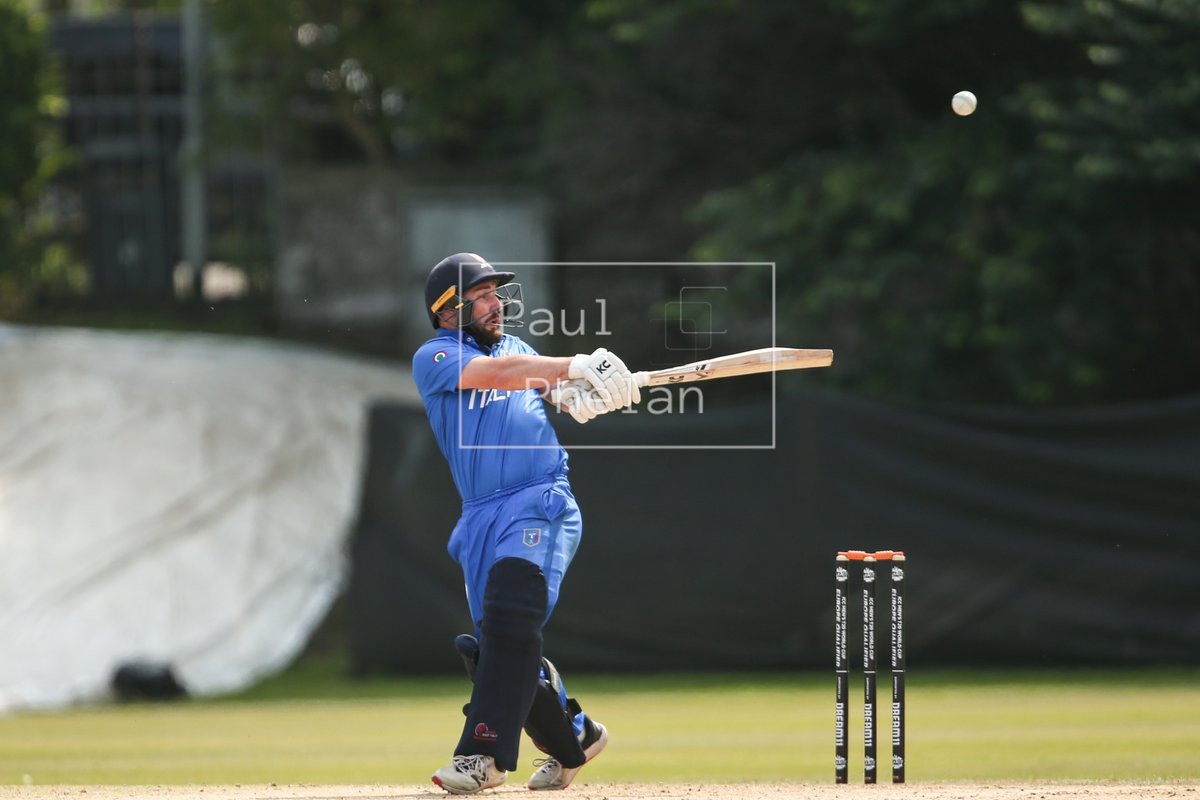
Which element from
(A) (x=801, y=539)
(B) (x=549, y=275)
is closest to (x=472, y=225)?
(B) (x=549, y=275)

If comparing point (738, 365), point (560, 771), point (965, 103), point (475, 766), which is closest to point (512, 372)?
point (738, 365)

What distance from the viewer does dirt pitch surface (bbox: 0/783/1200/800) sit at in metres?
5.67

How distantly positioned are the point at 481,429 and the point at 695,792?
5.11 ft

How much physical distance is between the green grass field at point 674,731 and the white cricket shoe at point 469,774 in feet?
6.68

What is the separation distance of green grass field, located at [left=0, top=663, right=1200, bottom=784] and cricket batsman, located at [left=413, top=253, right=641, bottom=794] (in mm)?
1981

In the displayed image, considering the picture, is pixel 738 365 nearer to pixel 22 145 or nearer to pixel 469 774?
pixel 469 774

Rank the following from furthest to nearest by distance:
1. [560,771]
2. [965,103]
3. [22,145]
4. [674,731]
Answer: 1. [22,145]
2. [674,731]
3. [965,103]
4. [560,771]

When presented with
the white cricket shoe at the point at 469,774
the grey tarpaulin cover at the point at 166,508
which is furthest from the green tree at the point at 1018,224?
the white cricket shoe at the point at 469,774

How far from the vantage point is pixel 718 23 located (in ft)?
54.1

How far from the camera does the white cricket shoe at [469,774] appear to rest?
550 centimetres

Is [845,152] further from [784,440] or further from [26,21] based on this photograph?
[26,21]

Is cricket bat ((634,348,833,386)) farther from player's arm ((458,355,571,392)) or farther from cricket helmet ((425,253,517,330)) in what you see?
cricket helmet ((425,253,517,330))

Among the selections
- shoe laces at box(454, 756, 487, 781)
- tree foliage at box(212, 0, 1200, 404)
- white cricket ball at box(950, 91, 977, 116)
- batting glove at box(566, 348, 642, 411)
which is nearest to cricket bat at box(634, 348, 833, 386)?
batting glove at box(566, 348, 642, 411)

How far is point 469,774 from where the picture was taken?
5496 millimetres
